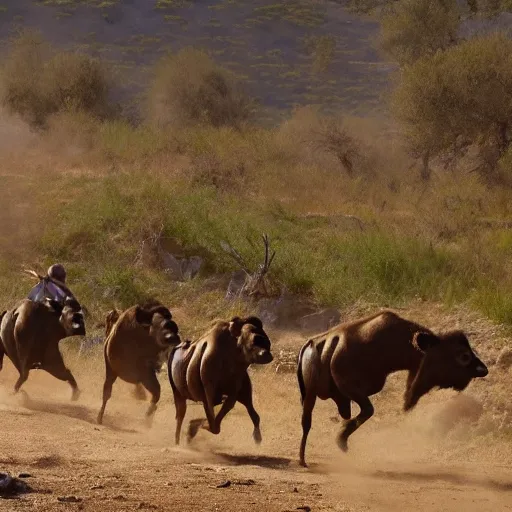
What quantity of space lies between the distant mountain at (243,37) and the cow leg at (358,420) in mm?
48824

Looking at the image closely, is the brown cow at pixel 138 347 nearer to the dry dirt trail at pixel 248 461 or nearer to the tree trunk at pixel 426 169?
the dry dirt trail at pixel 248 461

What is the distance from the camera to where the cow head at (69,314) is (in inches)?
545

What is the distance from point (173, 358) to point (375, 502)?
3.85 metres

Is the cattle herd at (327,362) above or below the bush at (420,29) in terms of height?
below

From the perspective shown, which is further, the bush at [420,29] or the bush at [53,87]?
the bush at [420,29]

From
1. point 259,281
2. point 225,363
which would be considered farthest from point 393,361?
point 259,281

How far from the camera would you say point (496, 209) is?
88.9 feet

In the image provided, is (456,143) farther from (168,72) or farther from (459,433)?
(459,433)

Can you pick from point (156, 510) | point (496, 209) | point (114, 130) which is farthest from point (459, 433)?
point (114, 130)

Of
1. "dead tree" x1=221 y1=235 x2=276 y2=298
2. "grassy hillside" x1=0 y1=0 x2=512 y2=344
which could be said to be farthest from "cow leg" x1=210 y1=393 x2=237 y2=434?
"dead tree" x1=221 y1=235 x2=276 y2=298

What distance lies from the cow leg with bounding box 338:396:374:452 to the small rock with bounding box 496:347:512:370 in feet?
13.6

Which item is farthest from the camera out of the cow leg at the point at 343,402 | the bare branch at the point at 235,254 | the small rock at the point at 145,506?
the bare branch at the point at 235,254

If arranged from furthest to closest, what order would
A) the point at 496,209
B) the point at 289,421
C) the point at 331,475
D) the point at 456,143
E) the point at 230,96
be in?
the point at 230,96
the point at 456,143
the point at 496,209
the point at 289,421
the point at 331,475

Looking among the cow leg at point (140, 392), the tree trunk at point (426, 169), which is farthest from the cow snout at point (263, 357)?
the tree trunk at point (426, 169)
